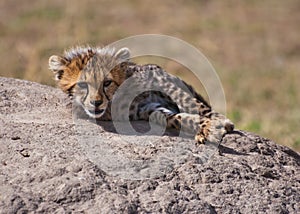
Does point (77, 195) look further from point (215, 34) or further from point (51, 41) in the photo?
point (215, 34)

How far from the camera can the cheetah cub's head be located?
5.05 metres

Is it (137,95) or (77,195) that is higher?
(137,95)

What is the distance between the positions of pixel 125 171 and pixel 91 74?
1.24 meters

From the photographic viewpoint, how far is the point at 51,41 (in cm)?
1204

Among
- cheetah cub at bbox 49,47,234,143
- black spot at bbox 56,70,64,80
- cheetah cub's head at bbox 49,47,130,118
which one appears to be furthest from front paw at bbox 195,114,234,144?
black spot at bbox 56,70,64,80

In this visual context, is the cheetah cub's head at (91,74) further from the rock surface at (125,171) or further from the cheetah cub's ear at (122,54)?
the rock surface at (125,171)

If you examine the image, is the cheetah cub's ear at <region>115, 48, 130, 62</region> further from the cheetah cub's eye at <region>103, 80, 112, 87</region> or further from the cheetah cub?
the cheetah cub's eye at <region>103, 80, 112, 87</region>

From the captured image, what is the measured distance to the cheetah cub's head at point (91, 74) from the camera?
16.6ft

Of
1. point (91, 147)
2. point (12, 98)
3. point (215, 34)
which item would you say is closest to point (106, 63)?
point (12, 98)

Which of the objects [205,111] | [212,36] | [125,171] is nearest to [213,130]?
[205,111]

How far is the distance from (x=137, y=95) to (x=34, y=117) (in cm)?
91

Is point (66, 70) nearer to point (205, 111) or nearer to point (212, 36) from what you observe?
point (205, 111)

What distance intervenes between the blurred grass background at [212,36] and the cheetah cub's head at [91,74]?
9.02 ft

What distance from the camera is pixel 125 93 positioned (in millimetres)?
5301
